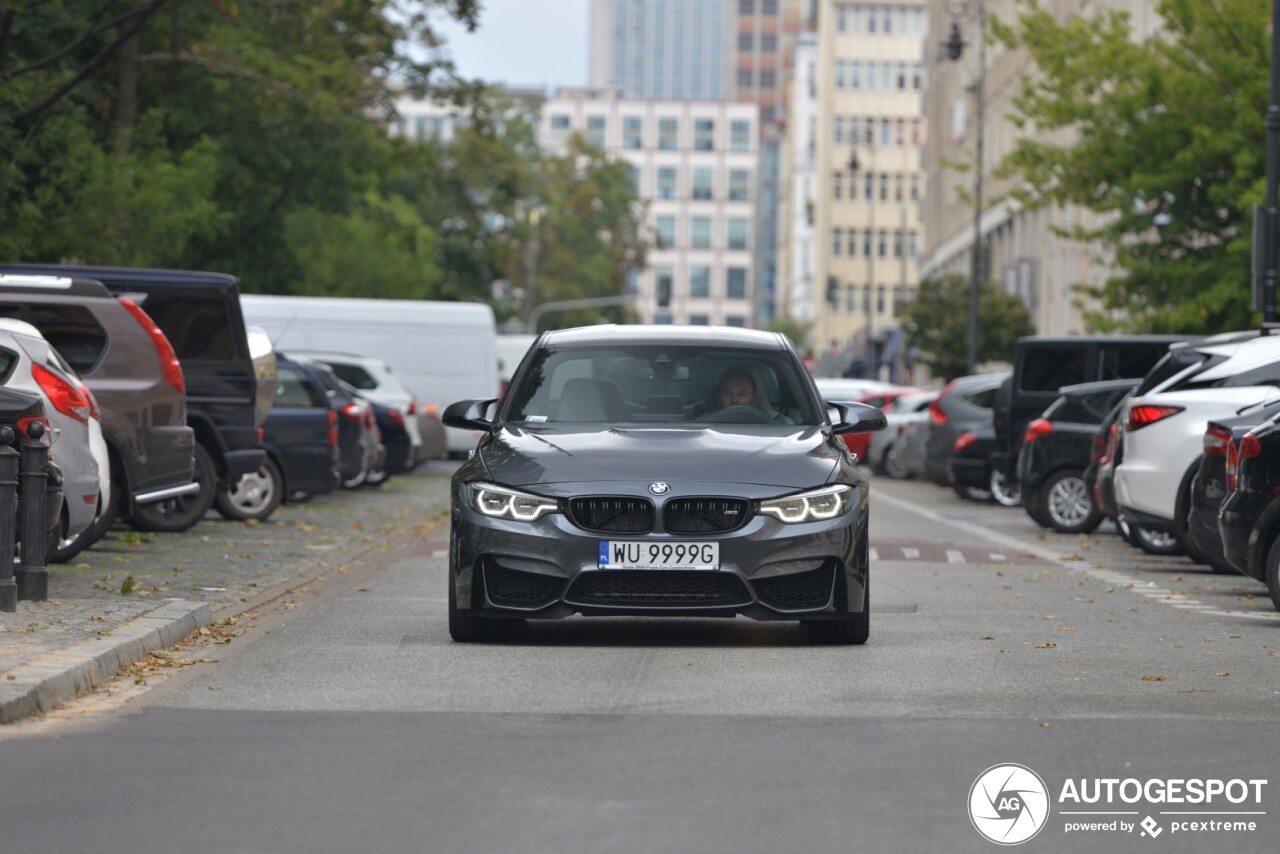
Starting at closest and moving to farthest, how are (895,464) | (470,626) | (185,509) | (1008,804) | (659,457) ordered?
(1008,804) < (659,457) < (470,626) < (185,509) < (895,464)

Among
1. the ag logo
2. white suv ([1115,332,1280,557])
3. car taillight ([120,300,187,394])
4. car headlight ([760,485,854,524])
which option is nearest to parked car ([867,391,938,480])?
white suv ([1115,332,1280,557])

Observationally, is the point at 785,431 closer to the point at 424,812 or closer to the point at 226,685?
the point at 226,685

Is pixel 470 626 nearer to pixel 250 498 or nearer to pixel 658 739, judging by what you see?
pixel 658 739

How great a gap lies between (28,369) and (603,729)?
6.91 m

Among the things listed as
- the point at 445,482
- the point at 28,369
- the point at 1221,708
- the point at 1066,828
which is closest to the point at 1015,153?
the point at 445,482

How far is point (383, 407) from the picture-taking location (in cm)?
3247

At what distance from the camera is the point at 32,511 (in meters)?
12.8

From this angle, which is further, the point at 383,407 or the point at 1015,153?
the point at 1015,153

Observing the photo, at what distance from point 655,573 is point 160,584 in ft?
15.3

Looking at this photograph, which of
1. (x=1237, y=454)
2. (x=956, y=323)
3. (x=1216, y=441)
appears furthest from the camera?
(x=956, y=323)

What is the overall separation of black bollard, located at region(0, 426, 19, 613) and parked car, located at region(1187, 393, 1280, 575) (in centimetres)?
714

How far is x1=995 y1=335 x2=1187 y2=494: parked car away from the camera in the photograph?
28281mm

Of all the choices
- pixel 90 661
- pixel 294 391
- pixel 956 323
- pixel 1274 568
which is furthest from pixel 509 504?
pixel 956 323

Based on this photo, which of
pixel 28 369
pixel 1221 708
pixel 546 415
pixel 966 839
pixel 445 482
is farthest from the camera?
pixel 445 482
